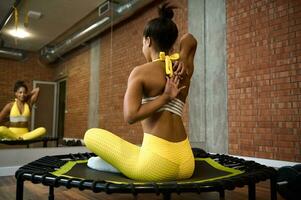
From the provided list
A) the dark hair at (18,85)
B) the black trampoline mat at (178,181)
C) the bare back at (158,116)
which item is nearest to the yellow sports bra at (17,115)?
the dark hair at (18,85)

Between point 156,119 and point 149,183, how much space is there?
0.91 feet

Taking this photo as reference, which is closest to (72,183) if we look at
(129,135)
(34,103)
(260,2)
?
(34,103)

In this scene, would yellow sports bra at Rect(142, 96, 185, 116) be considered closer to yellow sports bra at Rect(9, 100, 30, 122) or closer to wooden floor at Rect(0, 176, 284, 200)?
wooden floor at Rect(0, 176, 284, 200)

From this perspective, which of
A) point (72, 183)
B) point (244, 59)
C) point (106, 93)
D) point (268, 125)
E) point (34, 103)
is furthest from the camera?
point (106, 93)

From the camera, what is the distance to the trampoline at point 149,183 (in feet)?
3.17

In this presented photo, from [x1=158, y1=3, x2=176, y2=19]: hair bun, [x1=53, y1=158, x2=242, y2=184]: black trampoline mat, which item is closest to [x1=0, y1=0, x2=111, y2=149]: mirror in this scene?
[x1=53, y1=158, x2=242, y2=184]: black trampoline mat

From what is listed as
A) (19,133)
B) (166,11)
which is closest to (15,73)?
(19,133)

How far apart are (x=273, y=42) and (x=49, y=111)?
8.60 feet

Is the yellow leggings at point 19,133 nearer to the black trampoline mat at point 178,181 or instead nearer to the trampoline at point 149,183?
the trampoline at point 149,183

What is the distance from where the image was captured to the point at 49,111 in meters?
3.07

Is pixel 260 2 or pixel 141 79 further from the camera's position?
pixel 260 2

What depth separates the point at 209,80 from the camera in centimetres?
396

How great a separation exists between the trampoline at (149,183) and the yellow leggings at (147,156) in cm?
5

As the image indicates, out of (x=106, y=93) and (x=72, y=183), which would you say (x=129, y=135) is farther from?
(x=72, y=183)
